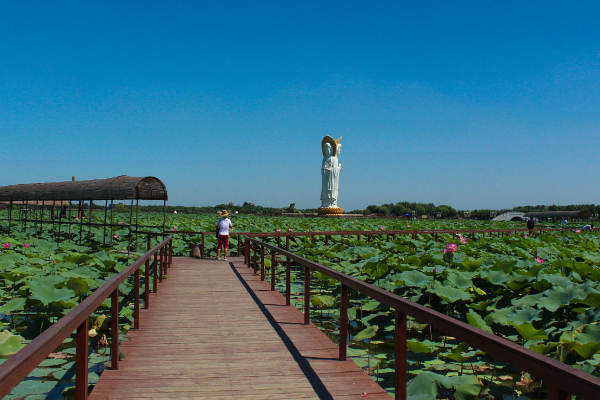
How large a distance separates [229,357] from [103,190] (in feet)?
25.4

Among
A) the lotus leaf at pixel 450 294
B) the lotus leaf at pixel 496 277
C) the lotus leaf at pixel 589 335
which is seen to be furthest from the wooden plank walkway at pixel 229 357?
the lotus leaf at pixel 496 277

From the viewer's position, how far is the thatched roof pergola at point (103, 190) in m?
9.11

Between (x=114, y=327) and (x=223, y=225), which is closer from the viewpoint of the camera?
(x=114, y=327)

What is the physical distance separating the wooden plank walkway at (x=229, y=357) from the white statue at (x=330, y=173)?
30123 mm

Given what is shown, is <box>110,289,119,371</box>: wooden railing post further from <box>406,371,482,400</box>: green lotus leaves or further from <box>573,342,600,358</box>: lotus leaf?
<box>573,342,600,358</box>: lotus leaf

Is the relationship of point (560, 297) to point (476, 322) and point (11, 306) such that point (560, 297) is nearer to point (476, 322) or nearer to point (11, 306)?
point (476, 322)

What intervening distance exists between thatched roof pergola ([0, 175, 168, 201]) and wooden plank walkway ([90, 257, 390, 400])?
4.25 meters

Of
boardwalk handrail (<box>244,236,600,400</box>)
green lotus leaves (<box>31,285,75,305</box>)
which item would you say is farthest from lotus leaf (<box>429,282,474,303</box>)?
green lotus leaves (<box>31,285,75,305</box>)

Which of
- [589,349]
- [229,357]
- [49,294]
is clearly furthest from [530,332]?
[49,294]

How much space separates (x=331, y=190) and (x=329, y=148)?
3393 mm

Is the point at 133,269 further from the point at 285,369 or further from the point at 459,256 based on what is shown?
the point at 459,256

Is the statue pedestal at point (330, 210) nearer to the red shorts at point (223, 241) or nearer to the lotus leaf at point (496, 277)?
the red shorts at point (223, 241)

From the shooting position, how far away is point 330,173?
35469 millimetres

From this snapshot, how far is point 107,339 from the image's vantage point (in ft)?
13.9
